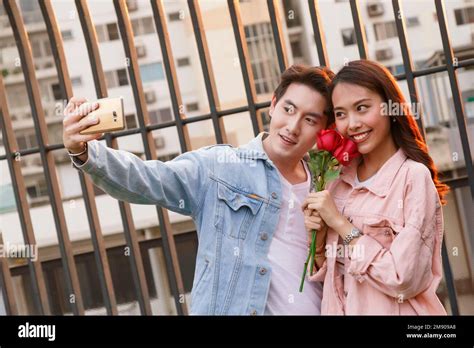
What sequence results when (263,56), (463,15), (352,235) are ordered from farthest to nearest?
(263,56)
(463,15)
(352,235)

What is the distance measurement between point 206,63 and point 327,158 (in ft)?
7.35

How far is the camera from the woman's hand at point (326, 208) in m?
2.53

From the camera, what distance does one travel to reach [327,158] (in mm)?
2670

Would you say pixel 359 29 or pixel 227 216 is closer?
pixel 227 216

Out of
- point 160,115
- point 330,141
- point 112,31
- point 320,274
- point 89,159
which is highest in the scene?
point 112,31

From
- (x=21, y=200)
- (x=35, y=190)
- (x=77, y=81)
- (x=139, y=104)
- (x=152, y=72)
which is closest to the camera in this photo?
(x=139, y=104)

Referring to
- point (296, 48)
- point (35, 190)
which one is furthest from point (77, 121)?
point (35, 190)

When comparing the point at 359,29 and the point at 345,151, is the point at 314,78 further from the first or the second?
the point at 359,29

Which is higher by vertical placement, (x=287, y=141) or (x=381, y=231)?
(x=287, y=141)

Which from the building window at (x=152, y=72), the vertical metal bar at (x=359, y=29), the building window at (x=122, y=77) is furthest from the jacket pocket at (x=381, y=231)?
the building window at (x=122, y=77)

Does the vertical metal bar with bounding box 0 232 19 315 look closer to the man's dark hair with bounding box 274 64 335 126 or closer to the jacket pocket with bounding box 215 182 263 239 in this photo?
the jacket pocket with bounding box 215 182 263 239

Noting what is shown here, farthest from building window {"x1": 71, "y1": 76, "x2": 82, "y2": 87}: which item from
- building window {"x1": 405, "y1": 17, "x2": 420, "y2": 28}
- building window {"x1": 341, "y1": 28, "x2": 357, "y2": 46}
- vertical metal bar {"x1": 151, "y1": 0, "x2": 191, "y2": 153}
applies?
vertical metal bar {"x1": 151, "y1": 0, "x2": 191, "y2": 153}

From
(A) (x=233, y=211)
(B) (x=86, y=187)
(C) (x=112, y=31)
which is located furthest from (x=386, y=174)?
(C) (x=112, y=31)
